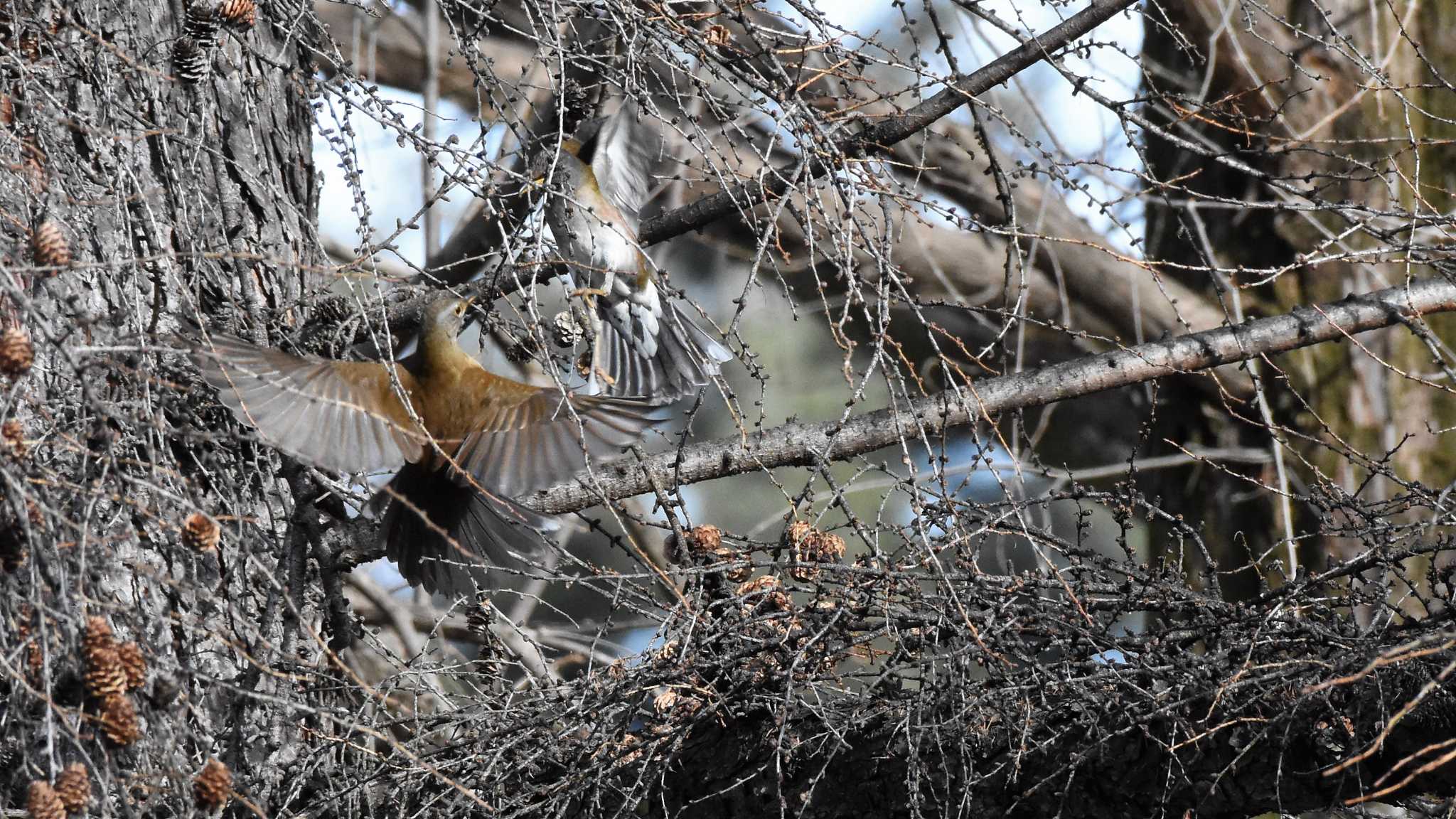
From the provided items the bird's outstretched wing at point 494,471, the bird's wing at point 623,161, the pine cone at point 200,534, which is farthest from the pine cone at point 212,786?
the bird's wing at point 623,161

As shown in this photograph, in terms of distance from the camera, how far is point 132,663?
64.9 inches

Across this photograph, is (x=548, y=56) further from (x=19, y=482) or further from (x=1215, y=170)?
(x=1215, y=170)

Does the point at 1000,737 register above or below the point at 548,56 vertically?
below

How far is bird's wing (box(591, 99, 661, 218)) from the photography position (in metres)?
4.46

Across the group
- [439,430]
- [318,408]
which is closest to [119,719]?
[318,408]

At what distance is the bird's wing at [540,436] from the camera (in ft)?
8.57

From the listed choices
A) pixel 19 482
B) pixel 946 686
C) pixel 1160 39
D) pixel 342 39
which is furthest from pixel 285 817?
pixel 1160 39

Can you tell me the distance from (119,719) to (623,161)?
3.16 meters

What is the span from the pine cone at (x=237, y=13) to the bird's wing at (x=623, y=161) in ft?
6.98

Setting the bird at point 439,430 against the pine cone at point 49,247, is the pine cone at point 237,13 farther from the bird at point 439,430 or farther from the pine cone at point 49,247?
the pine cone at point 49,247

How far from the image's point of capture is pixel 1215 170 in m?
6.03

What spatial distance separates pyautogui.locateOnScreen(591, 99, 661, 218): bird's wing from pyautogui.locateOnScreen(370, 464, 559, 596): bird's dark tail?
1.56 m

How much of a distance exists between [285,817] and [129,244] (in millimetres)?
977

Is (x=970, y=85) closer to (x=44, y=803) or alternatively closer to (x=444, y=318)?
(x=444, y=318)
